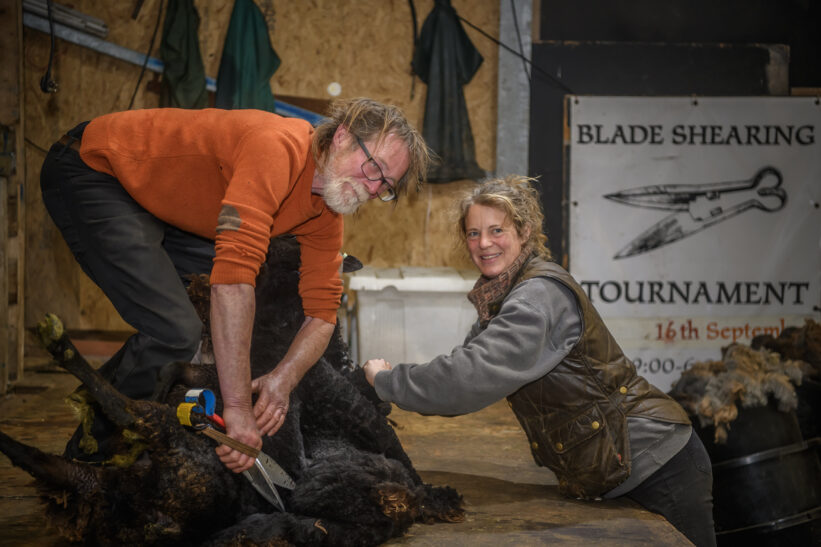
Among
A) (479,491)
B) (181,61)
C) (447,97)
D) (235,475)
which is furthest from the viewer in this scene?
(447,97)

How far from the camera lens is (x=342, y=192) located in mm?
1953

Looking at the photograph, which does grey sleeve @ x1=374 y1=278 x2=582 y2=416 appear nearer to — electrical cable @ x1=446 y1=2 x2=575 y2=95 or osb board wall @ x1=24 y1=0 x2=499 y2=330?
osb board wall @ x1=24 y1=0 x2=499 y2=330

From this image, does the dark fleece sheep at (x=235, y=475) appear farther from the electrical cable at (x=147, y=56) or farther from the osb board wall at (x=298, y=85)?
the electrical cable at (x=147, y=56)

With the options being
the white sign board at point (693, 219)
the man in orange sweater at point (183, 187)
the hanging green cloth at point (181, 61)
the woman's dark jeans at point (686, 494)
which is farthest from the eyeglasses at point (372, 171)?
the white sign board at point (693, 219)

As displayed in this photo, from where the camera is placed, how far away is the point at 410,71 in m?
4.84

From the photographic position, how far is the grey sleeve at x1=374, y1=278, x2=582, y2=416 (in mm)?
1955

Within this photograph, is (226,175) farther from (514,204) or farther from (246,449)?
(514,204)

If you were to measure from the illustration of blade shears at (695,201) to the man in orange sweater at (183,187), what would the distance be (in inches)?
122

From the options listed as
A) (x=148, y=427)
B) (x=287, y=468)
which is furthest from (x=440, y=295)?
(x=148, y=427)

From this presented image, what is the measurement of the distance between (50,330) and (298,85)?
3573mm

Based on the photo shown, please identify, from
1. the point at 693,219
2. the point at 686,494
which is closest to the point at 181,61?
the point at 693,219

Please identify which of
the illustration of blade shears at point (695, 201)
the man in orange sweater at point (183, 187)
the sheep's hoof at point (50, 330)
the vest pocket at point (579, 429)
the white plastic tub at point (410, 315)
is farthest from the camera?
the illustration of blade shears at point (695, 201)

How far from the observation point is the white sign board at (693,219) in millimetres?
4773

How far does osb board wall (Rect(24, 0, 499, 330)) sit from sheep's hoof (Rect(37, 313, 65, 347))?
3.41 meters
